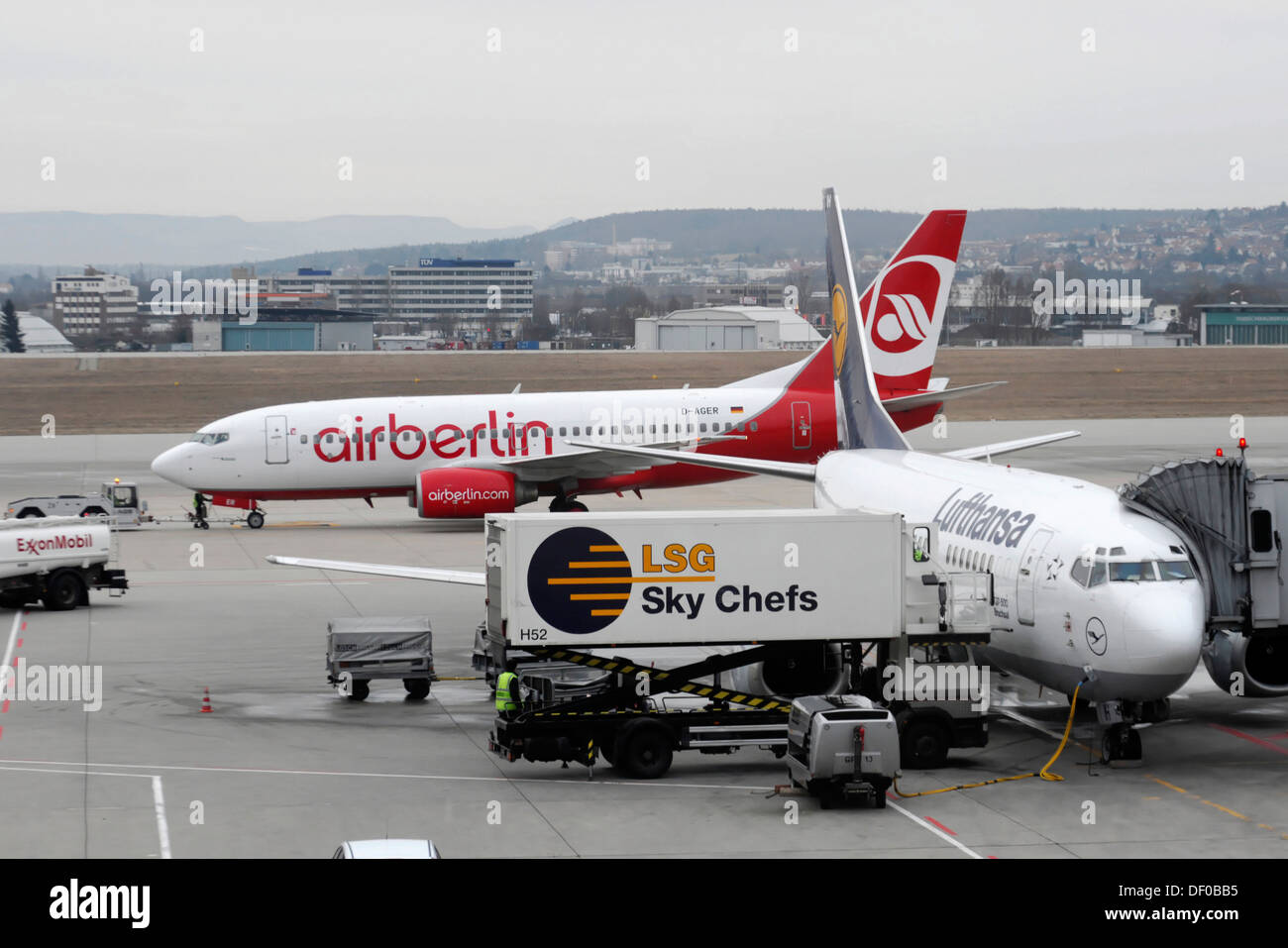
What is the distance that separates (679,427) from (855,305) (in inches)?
759

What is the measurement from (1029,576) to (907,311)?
27.5 metres

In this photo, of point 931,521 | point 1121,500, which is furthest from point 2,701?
point 1121,500

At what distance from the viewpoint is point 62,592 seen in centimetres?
4116

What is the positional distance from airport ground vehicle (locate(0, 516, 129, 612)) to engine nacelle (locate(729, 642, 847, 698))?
2036 cm

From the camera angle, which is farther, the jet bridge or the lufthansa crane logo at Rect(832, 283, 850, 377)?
the lufthansa crane logo at Rect(832, 283, 850, 377)

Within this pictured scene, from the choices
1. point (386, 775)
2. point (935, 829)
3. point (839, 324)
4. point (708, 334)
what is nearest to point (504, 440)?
point (839, 324)

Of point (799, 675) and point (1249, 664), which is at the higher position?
point (1249, 664)

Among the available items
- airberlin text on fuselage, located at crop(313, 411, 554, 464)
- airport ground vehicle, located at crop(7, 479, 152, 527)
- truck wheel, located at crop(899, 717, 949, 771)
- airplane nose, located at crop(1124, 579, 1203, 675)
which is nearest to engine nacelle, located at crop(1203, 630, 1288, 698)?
airplane nose, located at crop(1124, 579, 1203, 675)

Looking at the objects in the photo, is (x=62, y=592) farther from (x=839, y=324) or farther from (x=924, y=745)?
(x=924, y=745)

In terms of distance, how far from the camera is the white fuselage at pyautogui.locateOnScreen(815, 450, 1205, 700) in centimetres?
2339

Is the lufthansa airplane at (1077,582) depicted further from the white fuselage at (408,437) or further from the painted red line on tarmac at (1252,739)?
the white fuselage at (408,437)

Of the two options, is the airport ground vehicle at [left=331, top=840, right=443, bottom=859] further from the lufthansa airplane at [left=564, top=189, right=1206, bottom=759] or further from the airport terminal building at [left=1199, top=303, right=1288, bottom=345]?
the airport terminal building at [left=1199, top=303, right=1288, bottom=345]

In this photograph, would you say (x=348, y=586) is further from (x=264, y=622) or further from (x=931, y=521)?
(x=931, y=521)

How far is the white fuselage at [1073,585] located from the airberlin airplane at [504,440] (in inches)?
1004
